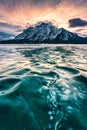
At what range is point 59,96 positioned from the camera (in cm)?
682

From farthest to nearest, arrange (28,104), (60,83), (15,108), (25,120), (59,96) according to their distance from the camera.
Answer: (60,83)
(59,96)
(28,104)
(15,108)
(25,120)

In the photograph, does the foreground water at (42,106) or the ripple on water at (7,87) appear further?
the ripple on water at (7,87)

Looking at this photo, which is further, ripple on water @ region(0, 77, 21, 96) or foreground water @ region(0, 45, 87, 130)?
ripple on water @ region(0, 77, 21, 96)

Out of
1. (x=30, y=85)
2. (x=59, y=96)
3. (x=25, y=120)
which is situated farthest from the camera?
(x=30, y=85)

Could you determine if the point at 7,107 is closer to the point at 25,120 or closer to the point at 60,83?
the point at 25,120

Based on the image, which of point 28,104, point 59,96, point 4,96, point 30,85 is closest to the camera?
point 28,104

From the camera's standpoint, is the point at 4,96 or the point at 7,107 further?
the point at 4,96

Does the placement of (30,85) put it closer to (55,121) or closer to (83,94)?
(83,94)

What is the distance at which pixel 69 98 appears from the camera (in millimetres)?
6707

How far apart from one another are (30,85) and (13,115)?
2912 millimetres

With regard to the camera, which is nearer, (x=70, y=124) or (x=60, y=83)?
(x=70, y=124)

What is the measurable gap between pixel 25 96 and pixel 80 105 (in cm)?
211

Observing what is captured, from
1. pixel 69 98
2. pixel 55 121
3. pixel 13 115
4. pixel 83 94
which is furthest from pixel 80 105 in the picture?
pixel 13 115

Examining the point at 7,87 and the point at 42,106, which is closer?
the point at 42,106
